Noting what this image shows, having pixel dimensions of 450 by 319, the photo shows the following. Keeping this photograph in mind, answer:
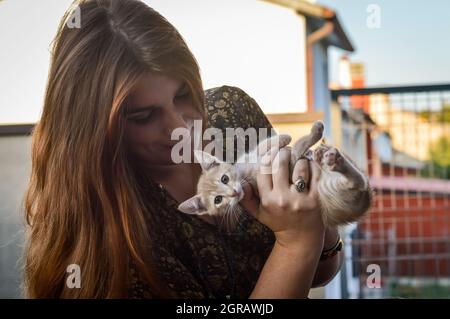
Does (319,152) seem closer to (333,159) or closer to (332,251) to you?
(333,159)

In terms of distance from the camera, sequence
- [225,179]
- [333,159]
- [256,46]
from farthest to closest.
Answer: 1. [256,46]
2. [225,179]
3. [333,159]

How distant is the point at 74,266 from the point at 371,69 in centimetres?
105

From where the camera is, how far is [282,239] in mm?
1563

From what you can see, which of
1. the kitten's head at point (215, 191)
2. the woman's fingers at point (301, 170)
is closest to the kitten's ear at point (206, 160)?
the kitten's head at point (215, 191)

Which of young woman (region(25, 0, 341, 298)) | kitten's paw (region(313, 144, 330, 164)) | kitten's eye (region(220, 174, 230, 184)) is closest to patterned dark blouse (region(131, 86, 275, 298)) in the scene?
young woman (region(25, 0, 341, 298))

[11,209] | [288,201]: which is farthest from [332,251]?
[11,209]

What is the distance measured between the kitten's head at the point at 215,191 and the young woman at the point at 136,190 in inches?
1.1

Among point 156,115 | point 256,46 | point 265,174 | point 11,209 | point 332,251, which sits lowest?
point 332,251

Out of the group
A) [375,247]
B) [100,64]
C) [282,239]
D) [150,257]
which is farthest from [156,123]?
[375,247]

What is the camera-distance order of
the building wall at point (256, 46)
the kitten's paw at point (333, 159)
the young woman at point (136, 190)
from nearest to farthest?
the kitten's paw at point (333, 159) < the young woman at point (136, 190) < the building wall at point (256, 46)

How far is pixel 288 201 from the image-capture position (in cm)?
152

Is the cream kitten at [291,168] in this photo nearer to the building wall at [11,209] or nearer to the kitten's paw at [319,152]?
the kitten's paw at [319,152]

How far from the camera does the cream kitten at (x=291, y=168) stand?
149 centimetres

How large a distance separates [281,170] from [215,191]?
0.21 m
